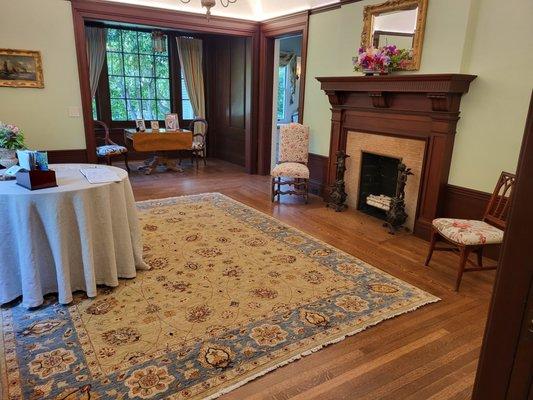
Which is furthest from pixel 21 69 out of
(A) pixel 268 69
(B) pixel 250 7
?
(A) pixel 268 69

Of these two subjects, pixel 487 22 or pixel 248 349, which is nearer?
pixel 248 349

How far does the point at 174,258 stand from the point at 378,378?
76.8 inches

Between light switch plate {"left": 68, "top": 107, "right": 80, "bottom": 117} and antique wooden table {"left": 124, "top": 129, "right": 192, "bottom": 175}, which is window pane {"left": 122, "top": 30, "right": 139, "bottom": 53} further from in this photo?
light switch plate {"left": 68, "top": 107, "right": 80, "bottom": 117}

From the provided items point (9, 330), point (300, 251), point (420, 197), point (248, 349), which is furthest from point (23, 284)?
point (420, 197)

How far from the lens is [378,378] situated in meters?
1.95

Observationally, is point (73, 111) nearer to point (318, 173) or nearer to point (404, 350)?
point (318, 173)

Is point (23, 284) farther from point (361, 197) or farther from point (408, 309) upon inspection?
point (361, 197)

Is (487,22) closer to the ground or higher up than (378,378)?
higher up

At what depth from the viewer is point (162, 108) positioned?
804 centimetres

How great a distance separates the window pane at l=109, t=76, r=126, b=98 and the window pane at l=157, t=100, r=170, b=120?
2.46 feet

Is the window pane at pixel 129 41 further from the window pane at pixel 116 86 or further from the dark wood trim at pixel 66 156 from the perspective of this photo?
the dark wood trim at pixel 66 156

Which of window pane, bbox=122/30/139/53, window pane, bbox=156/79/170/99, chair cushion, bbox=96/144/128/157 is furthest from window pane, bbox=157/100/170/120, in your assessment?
chair cushion, bbox=96/144/128/157

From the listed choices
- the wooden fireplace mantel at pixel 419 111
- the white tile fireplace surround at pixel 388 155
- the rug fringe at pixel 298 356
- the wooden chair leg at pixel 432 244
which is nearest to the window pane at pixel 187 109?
the wooden fireplace mantel at pixel 419 111

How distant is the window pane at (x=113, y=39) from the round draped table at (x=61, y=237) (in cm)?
557
